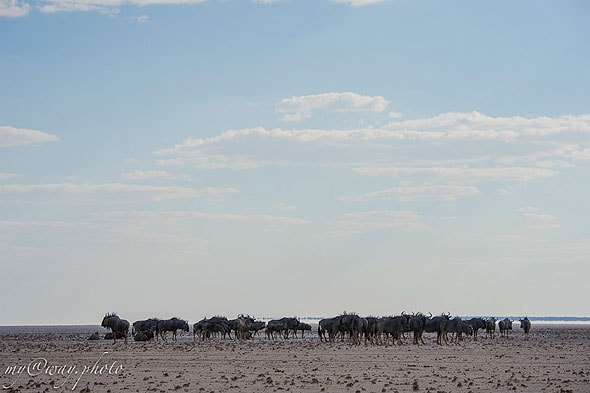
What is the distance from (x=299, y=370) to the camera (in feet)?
111

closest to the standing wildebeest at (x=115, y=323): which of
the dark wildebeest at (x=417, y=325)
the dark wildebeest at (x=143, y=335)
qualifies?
the dark wildebeest at (x=143, y=335)

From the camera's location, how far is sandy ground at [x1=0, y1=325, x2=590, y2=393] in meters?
27.9

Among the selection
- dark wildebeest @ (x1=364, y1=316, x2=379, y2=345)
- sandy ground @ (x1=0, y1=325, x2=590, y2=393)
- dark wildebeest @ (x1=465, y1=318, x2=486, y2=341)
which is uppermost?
dark wildebeest @ (x1=465, y1=318, x2=486, y2=341)

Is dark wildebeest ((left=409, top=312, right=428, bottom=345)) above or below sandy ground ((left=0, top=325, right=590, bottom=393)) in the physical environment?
above

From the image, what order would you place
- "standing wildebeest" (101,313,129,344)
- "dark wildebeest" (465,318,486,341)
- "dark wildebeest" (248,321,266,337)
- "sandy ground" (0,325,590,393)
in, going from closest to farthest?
"sandy ground" (0,325,590,393) → "standing wildebeest" (101,313,129,344) → "dark wildebeest" (465,318,486,341) → "dark wildebeest" (248,321,266,337)

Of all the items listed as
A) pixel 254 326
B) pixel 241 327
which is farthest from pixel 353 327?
pixel 254 326

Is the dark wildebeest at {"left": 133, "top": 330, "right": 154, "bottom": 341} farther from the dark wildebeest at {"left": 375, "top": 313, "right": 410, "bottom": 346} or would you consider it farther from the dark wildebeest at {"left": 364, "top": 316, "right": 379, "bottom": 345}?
the dark wildebeest at {"left": 375, "top": 313, "right": 410, "bottom": 346}

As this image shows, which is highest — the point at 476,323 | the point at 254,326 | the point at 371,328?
the point at 254,326

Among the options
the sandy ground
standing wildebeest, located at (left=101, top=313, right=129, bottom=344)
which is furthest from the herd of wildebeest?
the sandy ground

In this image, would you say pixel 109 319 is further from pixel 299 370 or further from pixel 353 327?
pixel 299 370

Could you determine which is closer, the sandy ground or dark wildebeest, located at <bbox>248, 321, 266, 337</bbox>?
the sandy ground

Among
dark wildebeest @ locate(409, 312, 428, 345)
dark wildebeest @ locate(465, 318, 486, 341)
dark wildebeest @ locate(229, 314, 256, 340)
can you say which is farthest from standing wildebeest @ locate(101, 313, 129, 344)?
dark wildebeest @ locate(465, 318, 486, 341)

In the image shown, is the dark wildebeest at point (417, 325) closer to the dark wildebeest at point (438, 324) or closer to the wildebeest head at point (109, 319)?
the dark wildebeest at point (438, 324)

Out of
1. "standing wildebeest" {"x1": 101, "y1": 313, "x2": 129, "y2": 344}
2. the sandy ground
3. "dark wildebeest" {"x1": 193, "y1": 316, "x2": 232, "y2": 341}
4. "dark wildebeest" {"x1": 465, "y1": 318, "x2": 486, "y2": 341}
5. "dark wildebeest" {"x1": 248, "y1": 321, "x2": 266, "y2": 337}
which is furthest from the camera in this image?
"dark wildebeest" {"x1": 248, "y1": 321, "x2": 266, "y2": 337}
